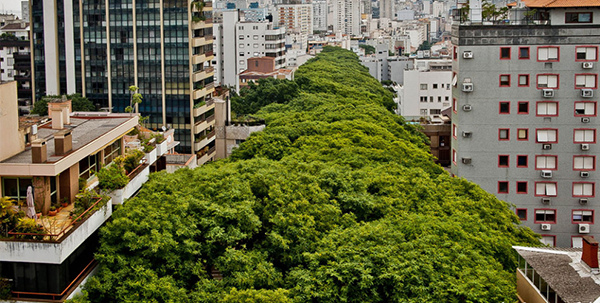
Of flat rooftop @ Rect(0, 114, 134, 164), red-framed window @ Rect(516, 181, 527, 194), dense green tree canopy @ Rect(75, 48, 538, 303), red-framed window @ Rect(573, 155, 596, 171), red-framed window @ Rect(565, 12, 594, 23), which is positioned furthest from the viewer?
red-framed window @ Rect(516, 181, 527, 194)

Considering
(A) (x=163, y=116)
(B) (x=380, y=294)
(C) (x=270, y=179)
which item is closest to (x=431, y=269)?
(B) (x=380, y=294)

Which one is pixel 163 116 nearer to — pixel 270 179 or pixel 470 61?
pixel 470 61

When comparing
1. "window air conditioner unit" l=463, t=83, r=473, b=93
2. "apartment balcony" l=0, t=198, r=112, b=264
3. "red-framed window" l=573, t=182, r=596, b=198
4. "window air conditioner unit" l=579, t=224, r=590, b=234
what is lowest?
"window air conditioner unit" l=579, t=224, r=590, b=234

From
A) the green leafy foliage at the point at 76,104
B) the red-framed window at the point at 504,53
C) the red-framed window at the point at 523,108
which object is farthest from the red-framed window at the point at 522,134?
the green leafy foliage at the point at 76,104

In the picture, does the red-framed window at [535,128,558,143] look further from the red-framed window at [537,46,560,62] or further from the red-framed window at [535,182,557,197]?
the red-framed window at [537,46,560,62]

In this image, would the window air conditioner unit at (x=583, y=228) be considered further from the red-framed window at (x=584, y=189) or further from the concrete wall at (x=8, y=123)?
the concrete wall at (x=8, y=123)

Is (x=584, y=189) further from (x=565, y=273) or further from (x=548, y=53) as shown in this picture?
(x=565, y=273)

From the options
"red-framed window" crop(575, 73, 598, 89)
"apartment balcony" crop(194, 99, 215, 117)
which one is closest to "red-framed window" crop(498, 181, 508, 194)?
"red-framed window" crop(575, 73, 598, 89)
